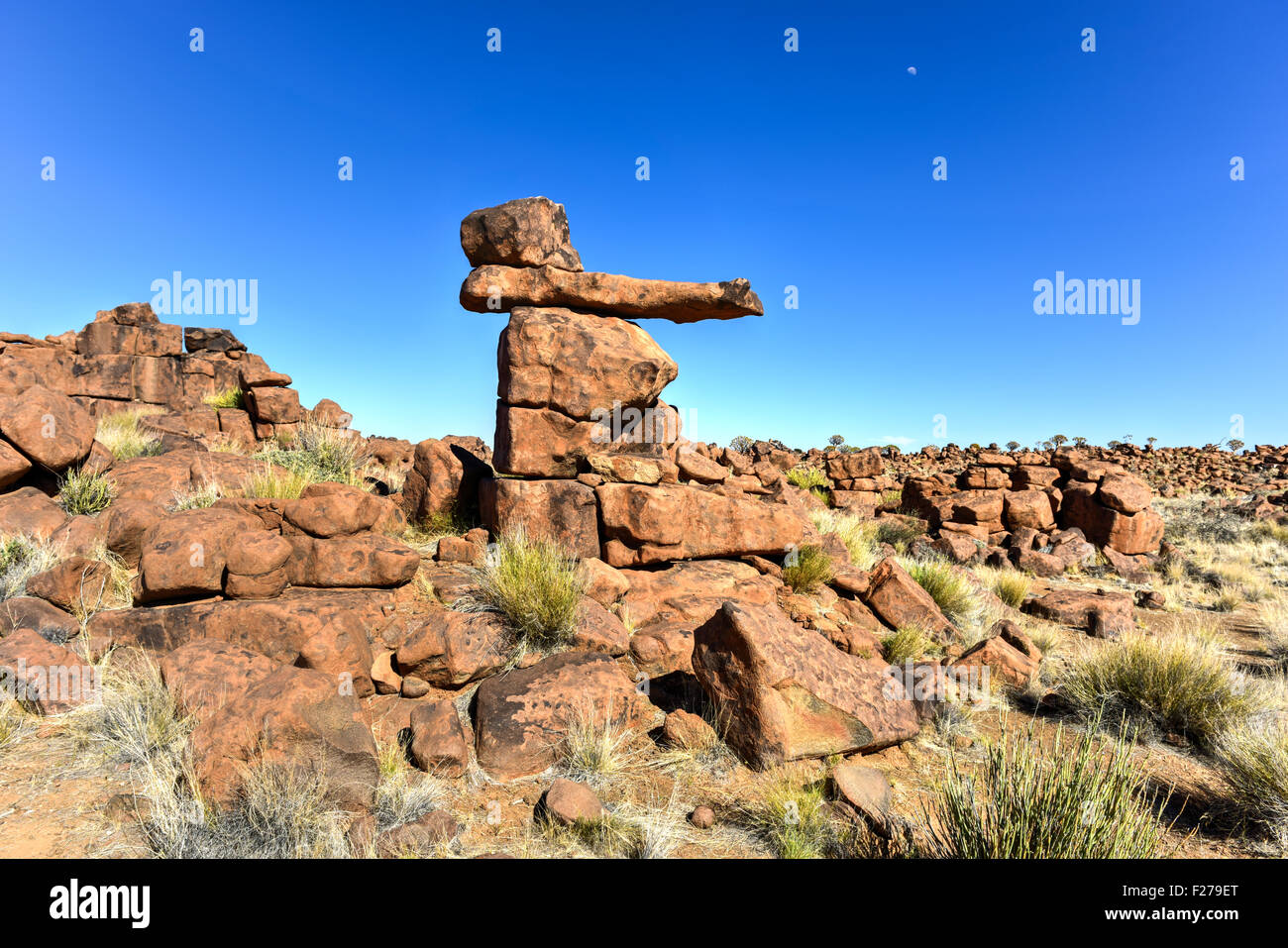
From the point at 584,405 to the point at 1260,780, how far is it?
6.55 m

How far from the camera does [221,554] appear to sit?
5402 mm

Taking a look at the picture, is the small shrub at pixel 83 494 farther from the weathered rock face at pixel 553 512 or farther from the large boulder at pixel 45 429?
the weathered rock face at pixel 553 512

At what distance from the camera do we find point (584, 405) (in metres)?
7.24

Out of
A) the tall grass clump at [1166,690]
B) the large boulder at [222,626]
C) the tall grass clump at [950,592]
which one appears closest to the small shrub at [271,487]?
the large boulder at [222,626]

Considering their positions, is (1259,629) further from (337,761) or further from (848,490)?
(337,761)

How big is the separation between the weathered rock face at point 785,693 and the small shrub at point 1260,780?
6.89 feet

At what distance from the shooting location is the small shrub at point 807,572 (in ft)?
24.6

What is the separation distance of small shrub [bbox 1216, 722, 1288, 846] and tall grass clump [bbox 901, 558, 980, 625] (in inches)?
151

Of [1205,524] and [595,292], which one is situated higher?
[595,292]

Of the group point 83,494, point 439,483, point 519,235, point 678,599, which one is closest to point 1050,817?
point 678,599

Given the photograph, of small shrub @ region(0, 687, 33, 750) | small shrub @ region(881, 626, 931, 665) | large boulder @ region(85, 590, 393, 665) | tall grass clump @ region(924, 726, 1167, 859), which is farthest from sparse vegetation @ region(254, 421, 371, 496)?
tall grass clump @ region(924, 726, 1167, 859)

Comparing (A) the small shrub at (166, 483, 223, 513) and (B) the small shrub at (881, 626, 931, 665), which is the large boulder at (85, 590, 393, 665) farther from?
(B) the small shrub at (881, 626, 931, 665)

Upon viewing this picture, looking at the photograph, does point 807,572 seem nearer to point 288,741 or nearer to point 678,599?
point 678,599
